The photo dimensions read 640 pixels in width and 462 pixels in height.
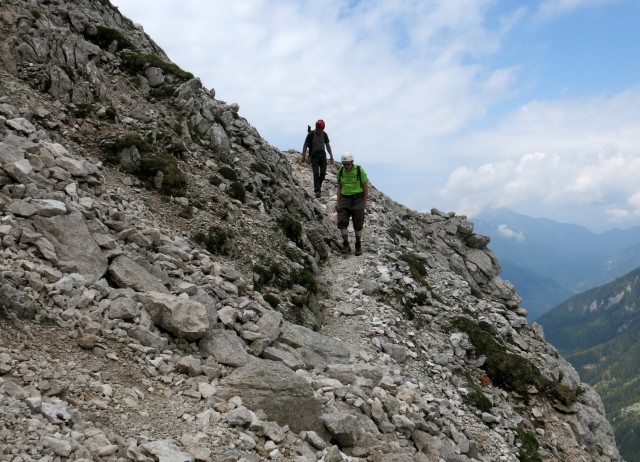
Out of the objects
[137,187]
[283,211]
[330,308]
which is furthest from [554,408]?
[137,187]

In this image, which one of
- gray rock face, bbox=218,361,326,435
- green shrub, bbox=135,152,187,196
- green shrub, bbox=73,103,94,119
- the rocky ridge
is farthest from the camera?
green shrub, bbox=73,103,94,119

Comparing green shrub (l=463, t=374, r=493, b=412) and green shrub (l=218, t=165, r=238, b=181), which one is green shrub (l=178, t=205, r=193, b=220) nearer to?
green shrub (l=218, t=165, r=238, b=181)

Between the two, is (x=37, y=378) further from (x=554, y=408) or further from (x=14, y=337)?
(x=554, y=408)

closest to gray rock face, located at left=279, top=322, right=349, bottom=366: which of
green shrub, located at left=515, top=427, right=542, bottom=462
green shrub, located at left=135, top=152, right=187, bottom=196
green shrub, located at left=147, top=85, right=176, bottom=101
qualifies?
green shrub, located at left=515, top=427, right=542, bottom=462

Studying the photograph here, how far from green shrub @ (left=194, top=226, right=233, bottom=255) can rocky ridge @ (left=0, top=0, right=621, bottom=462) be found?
78mm

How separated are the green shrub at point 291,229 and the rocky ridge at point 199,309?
0.08 meters

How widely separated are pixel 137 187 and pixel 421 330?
1230cm

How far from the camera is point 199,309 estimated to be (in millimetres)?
10172

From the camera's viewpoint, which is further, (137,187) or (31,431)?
(137,187)

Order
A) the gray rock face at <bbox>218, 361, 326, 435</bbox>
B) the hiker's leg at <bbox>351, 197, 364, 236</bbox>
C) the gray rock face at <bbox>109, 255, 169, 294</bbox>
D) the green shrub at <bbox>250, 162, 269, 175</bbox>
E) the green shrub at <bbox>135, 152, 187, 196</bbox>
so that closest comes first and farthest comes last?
the gray rock face at <bbox>218, 361, 326, 435</bbox> < the gray rock face at <bbox>109, 255, 169, 294</bbox> < the green shrub at <bbox>135, 152, 187, 196</bbox> < the hiker's leg at <bbox>351, 197, 364, 236</bbox> < the green shrub at <bbox>250, 162, 269, 175</bbox>

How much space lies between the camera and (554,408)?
19.5 metres

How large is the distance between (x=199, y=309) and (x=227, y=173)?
11837 mm

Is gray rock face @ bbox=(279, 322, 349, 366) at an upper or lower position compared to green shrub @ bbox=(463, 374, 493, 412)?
upper

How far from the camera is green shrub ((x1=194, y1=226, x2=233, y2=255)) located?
15648mm
